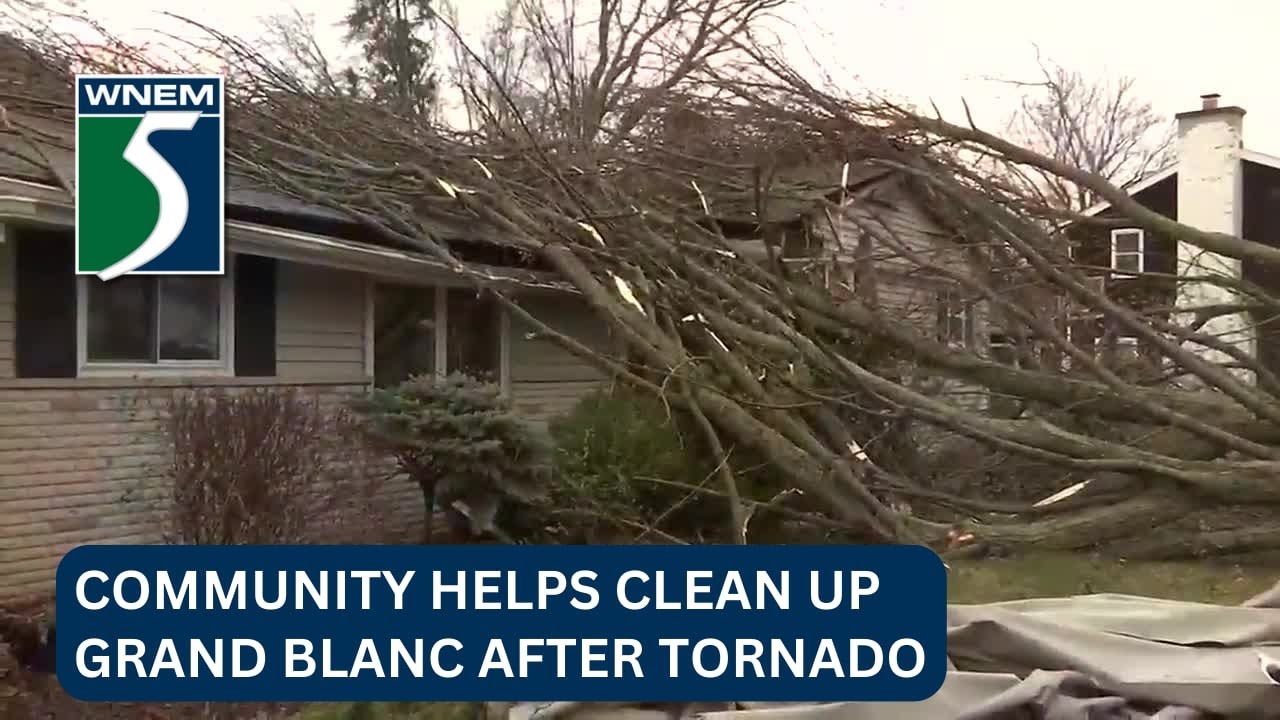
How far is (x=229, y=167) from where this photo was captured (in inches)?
352

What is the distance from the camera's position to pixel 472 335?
11.5 meters

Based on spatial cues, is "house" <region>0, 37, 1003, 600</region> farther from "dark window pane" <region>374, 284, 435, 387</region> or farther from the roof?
the roof

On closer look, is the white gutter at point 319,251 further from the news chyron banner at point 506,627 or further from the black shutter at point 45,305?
the news chyron banner at point 506,627

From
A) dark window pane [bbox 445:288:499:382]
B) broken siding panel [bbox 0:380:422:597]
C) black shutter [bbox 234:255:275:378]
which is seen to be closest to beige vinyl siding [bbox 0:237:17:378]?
broken siding panel [bbox 0:380:422:597]


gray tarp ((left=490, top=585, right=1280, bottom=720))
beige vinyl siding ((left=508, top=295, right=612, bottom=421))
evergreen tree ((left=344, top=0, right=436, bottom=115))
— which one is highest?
evergreen tree ((left=344, top=0, right=436, bottom=115))

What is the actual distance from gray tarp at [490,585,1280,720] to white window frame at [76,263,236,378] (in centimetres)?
506

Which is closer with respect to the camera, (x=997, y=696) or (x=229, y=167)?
(x=997, y=696)

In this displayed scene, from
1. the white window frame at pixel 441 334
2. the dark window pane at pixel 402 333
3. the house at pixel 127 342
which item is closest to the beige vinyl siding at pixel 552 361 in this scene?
the white window frame at pixel 441 334

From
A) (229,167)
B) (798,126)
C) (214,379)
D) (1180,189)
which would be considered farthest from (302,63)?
(1180,189)

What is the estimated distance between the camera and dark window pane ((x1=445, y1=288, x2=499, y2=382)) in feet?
37.1

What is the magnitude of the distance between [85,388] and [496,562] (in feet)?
14.6

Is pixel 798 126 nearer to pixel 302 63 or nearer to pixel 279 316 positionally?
pixel 279 316

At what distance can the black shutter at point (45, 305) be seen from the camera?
23.9 ft

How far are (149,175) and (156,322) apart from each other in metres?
1.57
